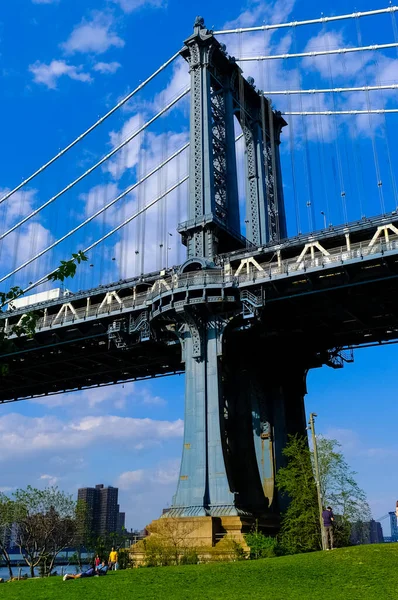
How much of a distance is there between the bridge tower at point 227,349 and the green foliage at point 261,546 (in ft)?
5.63

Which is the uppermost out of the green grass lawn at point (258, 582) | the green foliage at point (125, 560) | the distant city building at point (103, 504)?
the distant city building at point (103, 504)

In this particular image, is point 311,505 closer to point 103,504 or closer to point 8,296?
point 8,296

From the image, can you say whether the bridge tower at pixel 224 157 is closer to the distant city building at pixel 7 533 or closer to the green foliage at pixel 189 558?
the green foliage at pixel 189 558

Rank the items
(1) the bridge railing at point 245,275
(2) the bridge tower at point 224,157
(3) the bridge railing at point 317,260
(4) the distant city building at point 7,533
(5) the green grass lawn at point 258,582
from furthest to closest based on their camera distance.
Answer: (4) the distant city building at point 7,533, (2) the bridge tower at point 224,157, (1) the bridge railing at point 245,275, (3) the bridge railing at point 317,260, (5) the green grass lawn at point 258,582

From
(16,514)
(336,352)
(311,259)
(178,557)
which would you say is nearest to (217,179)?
(311,259)

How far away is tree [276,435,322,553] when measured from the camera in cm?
3928

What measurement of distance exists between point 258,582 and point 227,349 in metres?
28.3

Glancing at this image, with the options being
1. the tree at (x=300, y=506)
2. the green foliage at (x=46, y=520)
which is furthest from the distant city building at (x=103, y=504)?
the tree at (x=300, y=506)

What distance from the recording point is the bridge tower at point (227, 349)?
40875mm

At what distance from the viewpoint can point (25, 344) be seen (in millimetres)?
61875

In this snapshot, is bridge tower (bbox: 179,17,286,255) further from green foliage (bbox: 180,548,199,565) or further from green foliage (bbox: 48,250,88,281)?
green foliage (bbox: 48,250,88,281)

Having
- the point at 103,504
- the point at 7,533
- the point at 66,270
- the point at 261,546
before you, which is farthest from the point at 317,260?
the point at 103,504

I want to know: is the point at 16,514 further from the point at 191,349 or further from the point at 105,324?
the point at 191,349

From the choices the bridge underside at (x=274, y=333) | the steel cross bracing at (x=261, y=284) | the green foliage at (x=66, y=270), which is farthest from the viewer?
the bridge underside at (x=274, y=333)
